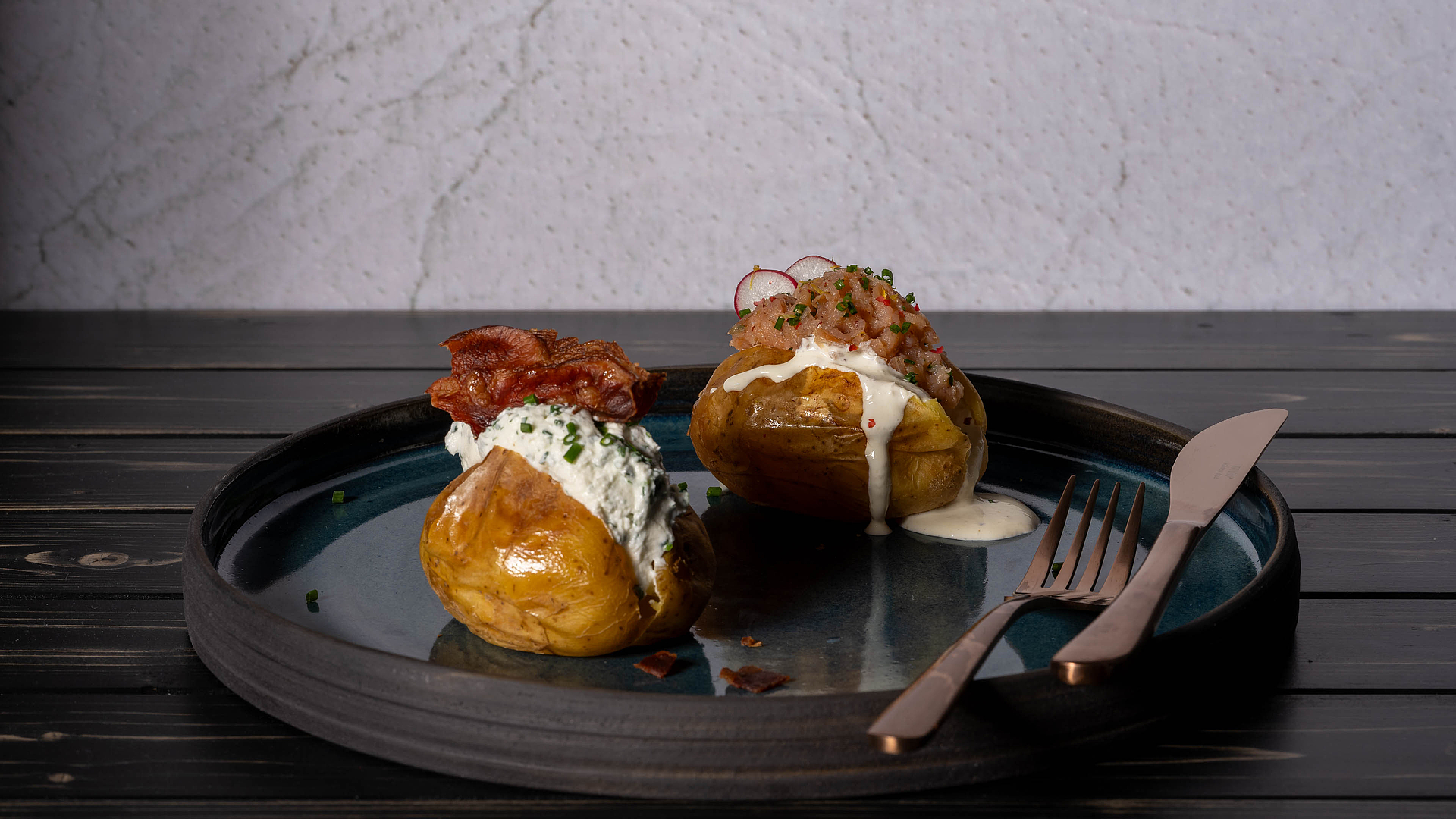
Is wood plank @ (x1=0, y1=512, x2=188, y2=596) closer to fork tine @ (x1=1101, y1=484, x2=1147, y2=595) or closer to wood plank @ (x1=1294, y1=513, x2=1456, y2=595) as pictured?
fork tine @ (x1=1101, y1=484, x2=1147, y2=595)

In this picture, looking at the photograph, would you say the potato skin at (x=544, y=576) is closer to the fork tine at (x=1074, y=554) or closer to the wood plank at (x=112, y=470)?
the fork tine at (x=1074, y=554)

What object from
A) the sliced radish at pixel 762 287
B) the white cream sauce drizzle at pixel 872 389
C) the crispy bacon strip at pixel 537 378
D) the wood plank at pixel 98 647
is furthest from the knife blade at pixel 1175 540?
the wood plank at pixel 98 647

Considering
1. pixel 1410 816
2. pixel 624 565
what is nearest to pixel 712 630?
pixel 624 565

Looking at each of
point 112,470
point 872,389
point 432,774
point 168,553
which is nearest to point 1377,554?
point 872,389

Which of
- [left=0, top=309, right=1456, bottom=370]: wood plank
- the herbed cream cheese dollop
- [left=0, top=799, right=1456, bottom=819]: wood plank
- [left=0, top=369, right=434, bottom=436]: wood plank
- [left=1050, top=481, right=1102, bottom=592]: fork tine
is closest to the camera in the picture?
[left=0, top=799, right=1456, bottom=819]: wood plank

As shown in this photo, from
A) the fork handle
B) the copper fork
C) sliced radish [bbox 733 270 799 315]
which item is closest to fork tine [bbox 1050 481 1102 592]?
the copper fork

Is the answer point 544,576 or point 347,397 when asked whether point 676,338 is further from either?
point 544,576
